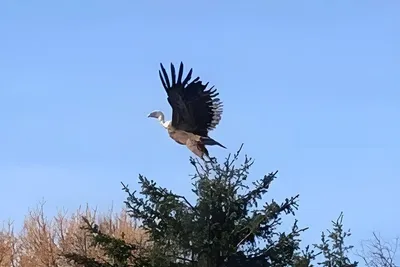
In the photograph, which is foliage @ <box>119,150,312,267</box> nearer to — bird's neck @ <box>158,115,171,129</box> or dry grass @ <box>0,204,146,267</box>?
bird's neck @ <box>158,115,171,129</box>

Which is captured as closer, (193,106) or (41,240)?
(193,106)

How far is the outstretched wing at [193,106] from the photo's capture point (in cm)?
856

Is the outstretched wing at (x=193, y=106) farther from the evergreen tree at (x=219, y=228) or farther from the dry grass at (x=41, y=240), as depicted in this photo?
the dry grass at (x=41, y=240)

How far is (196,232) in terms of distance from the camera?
22.9ft

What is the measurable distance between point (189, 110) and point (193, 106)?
2.5 inches

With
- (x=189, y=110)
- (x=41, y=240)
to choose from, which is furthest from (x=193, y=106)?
(x=41, y=240)

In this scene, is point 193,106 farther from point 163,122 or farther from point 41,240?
point 41,240

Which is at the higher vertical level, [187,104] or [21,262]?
[21,262]

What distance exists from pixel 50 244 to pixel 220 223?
19280mm

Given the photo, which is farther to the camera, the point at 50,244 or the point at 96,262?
the point at 50,244

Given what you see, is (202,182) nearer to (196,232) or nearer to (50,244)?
(196,232)

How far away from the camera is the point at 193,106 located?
28.6 feet

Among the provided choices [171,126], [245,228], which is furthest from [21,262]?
[245,228]

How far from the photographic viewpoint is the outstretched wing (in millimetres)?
8562
